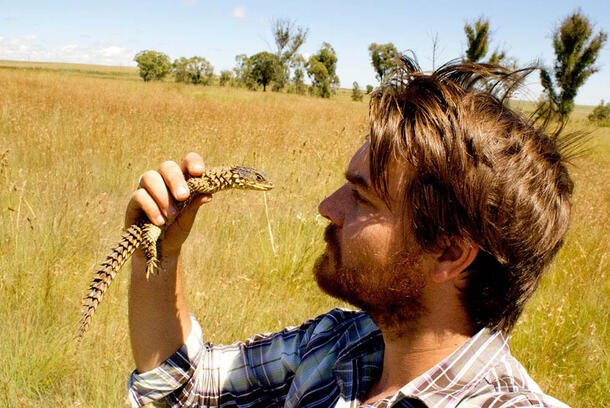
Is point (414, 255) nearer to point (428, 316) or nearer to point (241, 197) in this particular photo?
point (428, 316)

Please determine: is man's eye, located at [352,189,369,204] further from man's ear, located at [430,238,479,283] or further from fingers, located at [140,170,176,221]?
fingers, located at [140,170,176,221]

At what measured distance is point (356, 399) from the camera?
135cm

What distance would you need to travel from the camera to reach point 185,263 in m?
3.58

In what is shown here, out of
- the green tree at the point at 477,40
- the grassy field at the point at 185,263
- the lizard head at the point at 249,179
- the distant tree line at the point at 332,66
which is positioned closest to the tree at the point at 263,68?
the distant tree line at the point at 332,66

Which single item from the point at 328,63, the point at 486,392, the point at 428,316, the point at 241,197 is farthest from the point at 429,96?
the point at 328,63

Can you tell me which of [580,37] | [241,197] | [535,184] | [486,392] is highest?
[580,37]

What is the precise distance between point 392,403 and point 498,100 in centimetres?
105

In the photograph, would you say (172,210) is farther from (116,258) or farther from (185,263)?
(185,263)

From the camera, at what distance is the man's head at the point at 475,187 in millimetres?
1297

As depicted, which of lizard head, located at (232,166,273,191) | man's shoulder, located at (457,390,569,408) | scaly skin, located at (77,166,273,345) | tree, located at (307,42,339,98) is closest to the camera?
man's shoulder, located at (457,390,569,408)

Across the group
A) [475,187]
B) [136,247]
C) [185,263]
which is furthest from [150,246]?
[185,263]

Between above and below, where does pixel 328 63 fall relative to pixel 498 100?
above

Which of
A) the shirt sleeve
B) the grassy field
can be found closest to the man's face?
the shirt sleeve

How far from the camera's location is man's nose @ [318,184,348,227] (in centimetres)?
155
